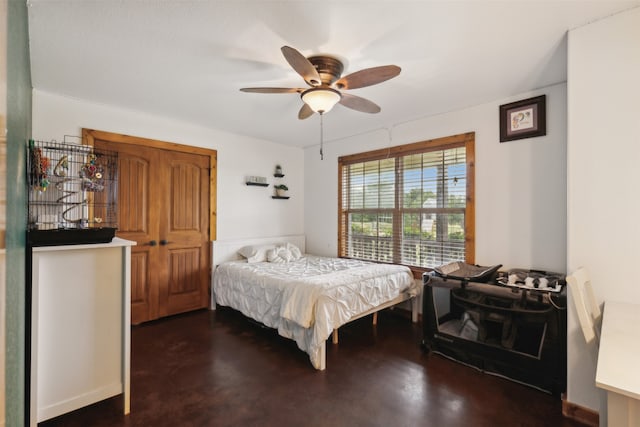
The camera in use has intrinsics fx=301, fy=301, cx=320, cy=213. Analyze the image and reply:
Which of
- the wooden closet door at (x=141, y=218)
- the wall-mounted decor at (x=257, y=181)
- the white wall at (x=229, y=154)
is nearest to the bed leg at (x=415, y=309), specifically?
the white wall at (x=229, y=154)

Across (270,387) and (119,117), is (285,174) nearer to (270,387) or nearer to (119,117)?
(119,117)

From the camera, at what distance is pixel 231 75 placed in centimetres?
257

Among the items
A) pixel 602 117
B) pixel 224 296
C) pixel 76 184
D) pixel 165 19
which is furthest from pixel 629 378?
pixel 76 184

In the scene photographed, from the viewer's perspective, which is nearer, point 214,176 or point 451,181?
point 451,181

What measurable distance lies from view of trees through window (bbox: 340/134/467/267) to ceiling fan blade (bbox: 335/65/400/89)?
1.82 metres

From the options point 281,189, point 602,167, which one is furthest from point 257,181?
point 602,167

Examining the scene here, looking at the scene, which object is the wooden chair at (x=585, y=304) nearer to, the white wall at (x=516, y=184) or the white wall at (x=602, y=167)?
the white wall at (x=602, y=167)

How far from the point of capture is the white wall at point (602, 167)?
1.80 m

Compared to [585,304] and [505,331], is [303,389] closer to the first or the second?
[505,331]

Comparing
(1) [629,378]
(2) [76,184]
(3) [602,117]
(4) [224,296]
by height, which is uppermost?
(3) [602,117]

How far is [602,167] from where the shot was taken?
6.19ft

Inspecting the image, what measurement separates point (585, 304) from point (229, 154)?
412cm

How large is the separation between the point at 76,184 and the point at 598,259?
439 cm

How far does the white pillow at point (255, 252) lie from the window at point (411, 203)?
1.20m
